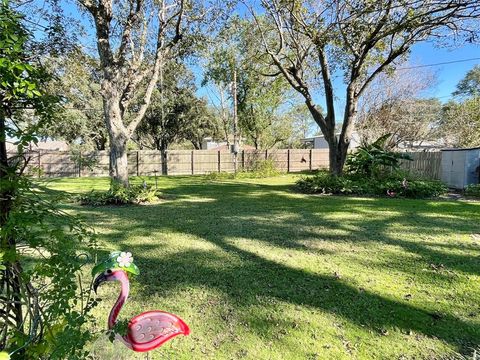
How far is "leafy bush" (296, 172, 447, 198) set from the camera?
28.4 feet

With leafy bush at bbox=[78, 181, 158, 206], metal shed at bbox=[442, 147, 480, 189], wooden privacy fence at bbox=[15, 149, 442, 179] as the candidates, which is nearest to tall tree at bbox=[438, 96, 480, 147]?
wooden privacy fence at bbox=[15, 149, 442, 179]

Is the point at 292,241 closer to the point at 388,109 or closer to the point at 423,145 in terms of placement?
the point at 388,109

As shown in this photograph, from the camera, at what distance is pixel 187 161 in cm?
1928

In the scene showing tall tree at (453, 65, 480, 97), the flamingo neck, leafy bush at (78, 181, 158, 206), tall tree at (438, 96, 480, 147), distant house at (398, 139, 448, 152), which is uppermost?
tall tree at (453, 65, 480, 97)

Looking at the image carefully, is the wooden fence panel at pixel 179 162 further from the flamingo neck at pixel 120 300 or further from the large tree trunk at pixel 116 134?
the flamingo neck at pixel 120 300

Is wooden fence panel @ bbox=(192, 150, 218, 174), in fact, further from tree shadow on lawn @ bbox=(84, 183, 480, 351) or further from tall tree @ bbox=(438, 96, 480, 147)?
tall tree @ bbox=(438, 96, 480, 147)

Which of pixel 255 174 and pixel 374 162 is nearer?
pixel 374 162

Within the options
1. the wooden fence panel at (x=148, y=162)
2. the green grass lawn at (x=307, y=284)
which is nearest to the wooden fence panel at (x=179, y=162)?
the wooden fence panel at (x=148, y=162)

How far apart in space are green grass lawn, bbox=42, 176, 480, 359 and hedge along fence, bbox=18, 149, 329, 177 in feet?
42.0

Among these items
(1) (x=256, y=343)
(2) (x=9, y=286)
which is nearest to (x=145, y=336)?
(2) (x=9, y=286)

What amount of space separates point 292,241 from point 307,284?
137 cm

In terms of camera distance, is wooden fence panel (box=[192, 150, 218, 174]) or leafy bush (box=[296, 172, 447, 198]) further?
wooden fence panel (box=[192, 150, 218, 174])

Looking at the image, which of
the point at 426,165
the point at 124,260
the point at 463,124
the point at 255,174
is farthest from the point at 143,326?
the point at 463,124

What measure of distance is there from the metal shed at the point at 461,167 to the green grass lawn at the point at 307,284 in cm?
494
